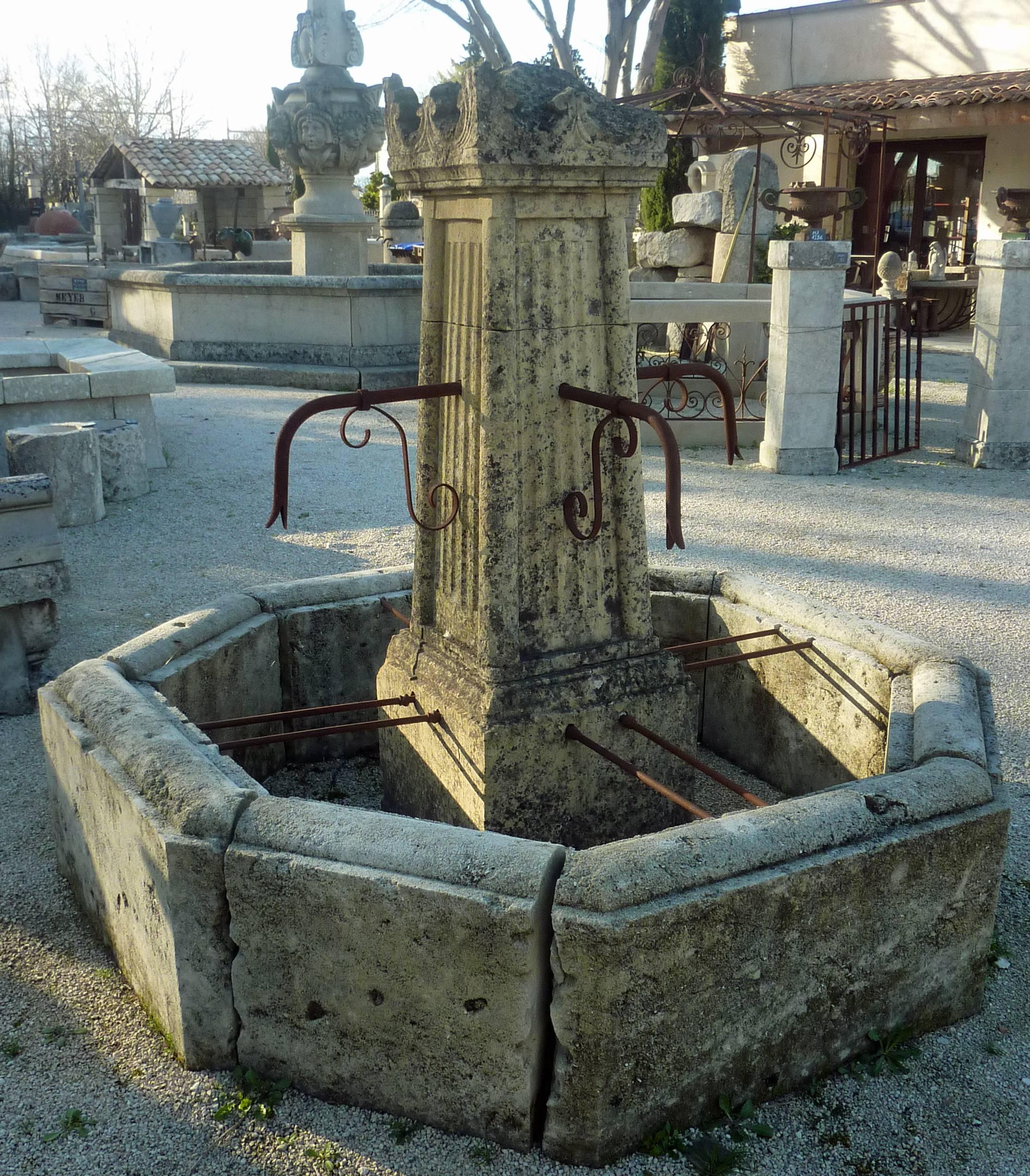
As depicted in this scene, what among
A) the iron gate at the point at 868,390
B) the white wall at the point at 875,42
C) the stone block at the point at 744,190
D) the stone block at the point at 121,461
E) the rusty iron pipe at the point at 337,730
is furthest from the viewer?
the white wall at the point at 875,42

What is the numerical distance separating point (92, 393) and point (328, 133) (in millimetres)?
5331

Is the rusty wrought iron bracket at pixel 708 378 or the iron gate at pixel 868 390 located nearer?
the rusty wrought iron bracket at pixel 708 378

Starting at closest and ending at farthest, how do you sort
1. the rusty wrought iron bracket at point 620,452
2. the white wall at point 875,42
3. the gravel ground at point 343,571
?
the gravel ground at point 343,571 → the rusty wrought iron bracket at point 620,452 → the white wall at point 875,42

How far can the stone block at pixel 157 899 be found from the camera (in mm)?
2283

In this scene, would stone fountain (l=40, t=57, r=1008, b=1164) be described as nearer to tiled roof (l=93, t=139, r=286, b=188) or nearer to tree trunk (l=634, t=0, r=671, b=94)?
tree trunk (l=634, t=0, r=671, b=94)

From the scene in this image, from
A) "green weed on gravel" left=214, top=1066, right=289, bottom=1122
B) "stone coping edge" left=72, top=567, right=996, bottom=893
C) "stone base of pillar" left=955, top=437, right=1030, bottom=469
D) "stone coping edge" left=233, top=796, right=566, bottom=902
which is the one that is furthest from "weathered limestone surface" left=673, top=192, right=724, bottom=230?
"green weed on gravel" left=214, top=1066, right=289, bottom=1122

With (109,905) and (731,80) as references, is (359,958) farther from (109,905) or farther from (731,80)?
(731,80)

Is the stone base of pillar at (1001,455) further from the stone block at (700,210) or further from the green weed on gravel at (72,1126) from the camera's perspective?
the green weed on gravel at (72,1126)

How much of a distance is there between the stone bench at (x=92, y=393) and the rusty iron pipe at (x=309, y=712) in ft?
15.6

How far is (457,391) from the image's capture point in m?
2.86

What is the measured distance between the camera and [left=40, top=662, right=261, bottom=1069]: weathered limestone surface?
2291 millimetres

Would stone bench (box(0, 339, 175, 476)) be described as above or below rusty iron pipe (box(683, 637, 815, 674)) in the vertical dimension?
above

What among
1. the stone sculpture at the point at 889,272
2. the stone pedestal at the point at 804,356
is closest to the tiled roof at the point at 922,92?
the stone sculpture at the point at 889,272

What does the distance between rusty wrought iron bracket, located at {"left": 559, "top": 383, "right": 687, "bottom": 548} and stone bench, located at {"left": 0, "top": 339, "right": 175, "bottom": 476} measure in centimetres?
518
